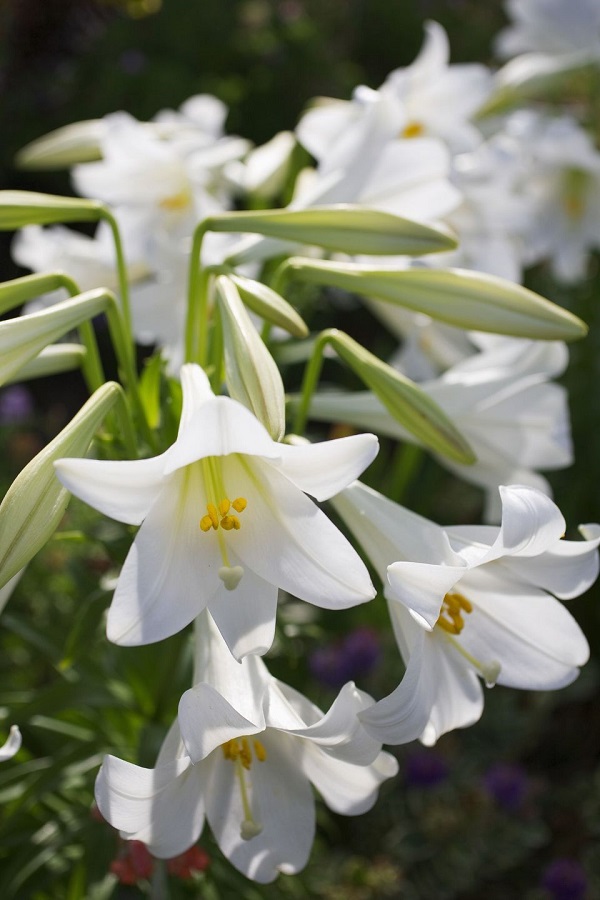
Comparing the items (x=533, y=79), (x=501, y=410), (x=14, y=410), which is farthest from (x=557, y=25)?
(x=14, y=410)

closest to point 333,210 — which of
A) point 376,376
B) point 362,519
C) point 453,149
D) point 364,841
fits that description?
point 376,376

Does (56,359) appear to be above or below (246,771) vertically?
above

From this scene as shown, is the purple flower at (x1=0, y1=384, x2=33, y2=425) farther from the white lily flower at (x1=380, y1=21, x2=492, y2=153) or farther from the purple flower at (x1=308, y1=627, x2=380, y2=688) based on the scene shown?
the white lily flower at (x1=380, y1=21, x2=492, y2=153)

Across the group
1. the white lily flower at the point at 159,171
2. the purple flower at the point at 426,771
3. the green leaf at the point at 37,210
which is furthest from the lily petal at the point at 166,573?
the purple flower at the point at 426,771

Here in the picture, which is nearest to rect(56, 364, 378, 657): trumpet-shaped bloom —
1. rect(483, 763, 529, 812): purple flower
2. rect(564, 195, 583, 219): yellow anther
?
rect(483, 763, 529, 812): purple flower

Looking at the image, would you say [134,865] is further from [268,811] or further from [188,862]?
[268,811]

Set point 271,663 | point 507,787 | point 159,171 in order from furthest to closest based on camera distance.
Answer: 1. point 507,787
2. point 271,663
3. point 159,171

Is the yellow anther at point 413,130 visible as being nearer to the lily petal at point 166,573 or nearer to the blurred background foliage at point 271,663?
the blurred background foliage at point 271,663

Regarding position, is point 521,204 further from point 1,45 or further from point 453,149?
point 1,45
